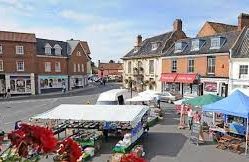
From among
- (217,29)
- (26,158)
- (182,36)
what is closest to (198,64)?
(182,36)

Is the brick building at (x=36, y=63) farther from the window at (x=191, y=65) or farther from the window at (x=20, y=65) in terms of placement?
the window at (x=191, y=65)

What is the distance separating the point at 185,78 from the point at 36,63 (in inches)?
891

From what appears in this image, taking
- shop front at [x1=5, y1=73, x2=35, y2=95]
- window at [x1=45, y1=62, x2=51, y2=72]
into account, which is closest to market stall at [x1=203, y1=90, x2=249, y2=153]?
shop front at [x1=5, y1=73, x2=35, y2=95]

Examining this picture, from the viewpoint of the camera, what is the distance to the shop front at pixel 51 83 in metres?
41.6

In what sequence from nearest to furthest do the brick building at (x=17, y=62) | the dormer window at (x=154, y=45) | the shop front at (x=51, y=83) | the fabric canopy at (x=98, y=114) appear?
the fabric canopy at (x=98, y=114), the brick building at (x=17, y=62), the dormer window at (x=154, y=45), the shop front at (x=51, y=83)

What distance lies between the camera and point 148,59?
40.0 meters

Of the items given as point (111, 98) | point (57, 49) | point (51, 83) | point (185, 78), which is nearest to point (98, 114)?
point (111, 98)

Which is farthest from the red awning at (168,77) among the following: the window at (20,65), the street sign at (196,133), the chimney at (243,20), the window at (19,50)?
the window at (19,50)

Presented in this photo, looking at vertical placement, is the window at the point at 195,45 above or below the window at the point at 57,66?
above

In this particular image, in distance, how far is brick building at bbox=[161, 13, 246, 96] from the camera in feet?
91.8

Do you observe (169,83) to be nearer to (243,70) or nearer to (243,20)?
(243,70)

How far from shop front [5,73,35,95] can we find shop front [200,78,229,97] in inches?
978

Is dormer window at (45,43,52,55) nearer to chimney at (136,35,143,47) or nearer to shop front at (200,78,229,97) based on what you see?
chimney at (136,35,143,47)

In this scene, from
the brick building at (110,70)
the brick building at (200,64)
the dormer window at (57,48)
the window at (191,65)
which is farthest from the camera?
the brick building at (110,70)
